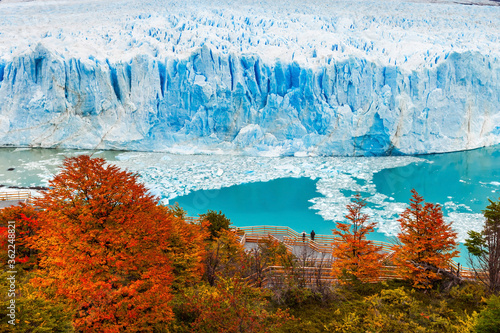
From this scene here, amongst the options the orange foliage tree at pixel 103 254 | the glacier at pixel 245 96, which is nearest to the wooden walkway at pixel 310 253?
the orange foliage tree at pixel 103 254

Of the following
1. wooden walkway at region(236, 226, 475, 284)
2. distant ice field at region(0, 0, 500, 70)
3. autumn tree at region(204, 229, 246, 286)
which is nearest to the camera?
wooden walkway at region(236, 226, 475, 284)

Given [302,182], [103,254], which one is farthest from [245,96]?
[103,254]

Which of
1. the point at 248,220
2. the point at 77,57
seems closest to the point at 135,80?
the point at 77,57

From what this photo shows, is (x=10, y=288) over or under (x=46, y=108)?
under

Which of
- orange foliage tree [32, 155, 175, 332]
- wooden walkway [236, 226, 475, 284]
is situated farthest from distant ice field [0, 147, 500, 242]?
orange foliage tree [32, 155, 175, 332]

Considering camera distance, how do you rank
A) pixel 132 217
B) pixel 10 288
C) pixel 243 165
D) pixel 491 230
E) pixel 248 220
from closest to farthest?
1. pixel 10 288
2. pixel 132 217
3. pixel 491 230
4. pixel 248 220
5. pixel 243 165

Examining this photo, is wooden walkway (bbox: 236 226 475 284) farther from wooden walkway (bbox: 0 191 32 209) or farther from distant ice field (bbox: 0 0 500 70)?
distant ice field (bbox: 0 0 500 70)

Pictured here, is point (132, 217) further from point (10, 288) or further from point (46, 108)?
point (46, 108)
